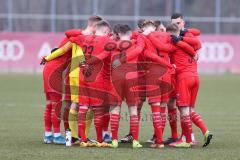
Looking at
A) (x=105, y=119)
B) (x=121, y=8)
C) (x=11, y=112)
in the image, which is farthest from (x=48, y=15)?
(x=105, y=119)

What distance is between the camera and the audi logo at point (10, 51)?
34688 millimetres

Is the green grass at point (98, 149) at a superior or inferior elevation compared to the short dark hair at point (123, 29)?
inferior

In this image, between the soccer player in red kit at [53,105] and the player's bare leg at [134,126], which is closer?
the player's bare leg at [134,126]

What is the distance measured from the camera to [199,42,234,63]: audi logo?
35469 mm

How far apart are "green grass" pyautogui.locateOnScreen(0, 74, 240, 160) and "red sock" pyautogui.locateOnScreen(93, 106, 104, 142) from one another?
0.47 m

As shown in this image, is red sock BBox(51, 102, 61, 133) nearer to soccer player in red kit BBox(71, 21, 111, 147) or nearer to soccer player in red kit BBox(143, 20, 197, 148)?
soccer player in red kit BBox(71, 21, 111, 147)

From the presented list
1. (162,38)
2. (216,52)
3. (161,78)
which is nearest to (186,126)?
(161,78)

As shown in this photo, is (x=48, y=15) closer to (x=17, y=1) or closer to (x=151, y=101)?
(x=17, y=1)

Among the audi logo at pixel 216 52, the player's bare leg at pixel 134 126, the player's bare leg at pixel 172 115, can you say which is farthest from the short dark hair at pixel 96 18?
the audi logo at pixel 216 52

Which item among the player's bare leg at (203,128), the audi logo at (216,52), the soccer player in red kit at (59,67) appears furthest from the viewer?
the audi logo at (216,52)

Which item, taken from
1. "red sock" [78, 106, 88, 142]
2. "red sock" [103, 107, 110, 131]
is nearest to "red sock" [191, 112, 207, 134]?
"red sock" [103, 107, 110, 131]

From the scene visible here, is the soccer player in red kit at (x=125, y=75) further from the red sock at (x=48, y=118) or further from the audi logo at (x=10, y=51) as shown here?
the audi logo at (x=10, y=51)

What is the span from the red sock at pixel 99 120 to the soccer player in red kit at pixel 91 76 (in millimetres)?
226

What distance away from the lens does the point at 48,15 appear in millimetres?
39219
